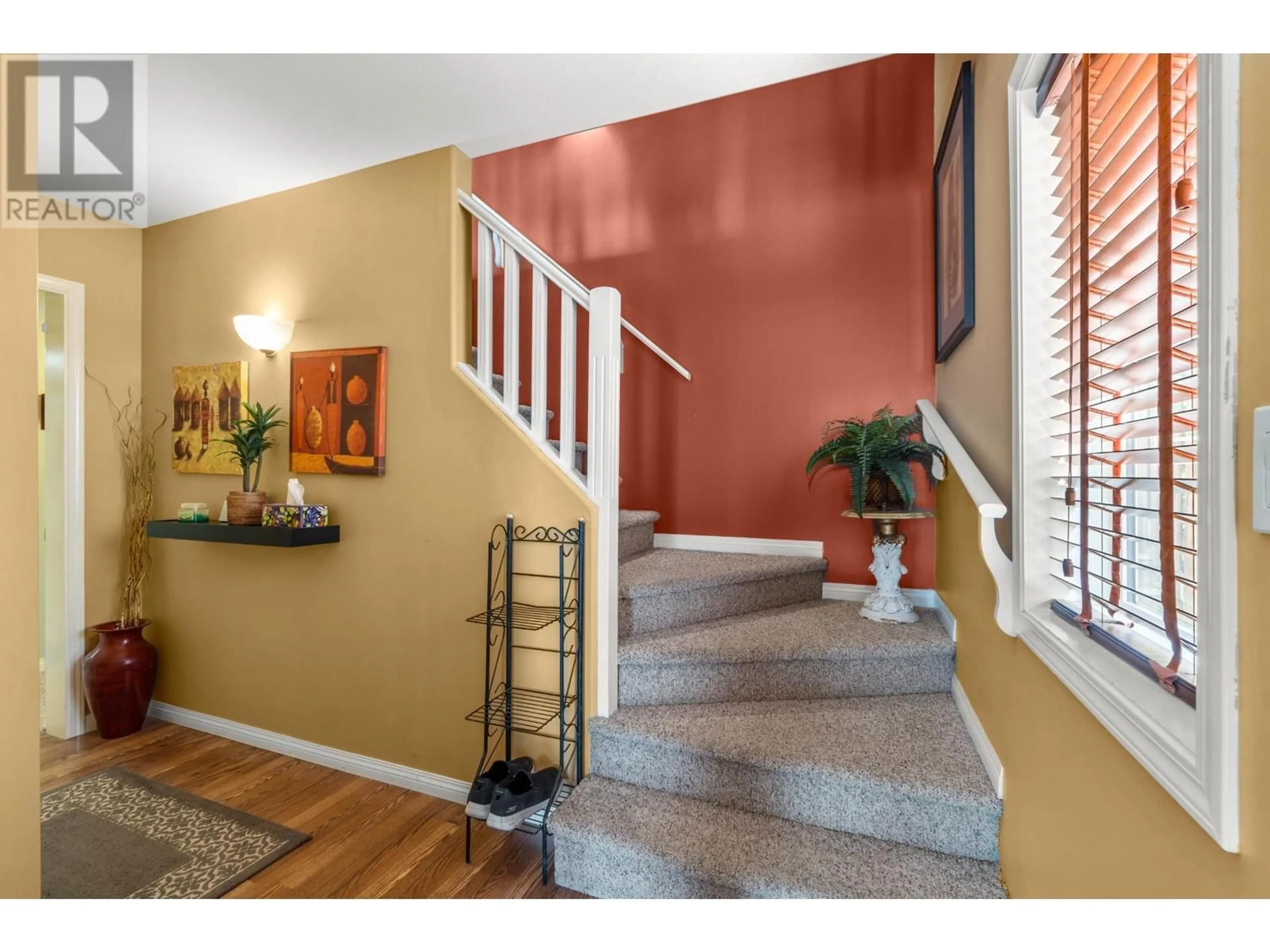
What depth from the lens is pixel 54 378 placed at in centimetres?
279

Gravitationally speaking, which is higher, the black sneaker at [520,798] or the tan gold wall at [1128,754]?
the tan gold wall at [1128,754]

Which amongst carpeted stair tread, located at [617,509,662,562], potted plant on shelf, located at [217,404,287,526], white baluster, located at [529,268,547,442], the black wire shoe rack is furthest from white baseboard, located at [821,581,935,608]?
potted plant on shelf, located at [217,404,287,526]

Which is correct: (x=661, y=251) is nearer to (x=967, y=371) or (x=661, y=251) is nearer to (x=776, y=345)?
(x=776, y=345)

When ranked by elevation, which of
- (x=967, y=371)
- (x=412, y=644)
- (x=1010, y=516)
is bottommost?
(x=412, y=644)

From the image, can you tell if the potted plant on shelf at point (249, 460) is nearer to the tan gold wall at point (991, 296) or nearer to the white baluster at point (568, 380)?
the white baluster at point (568, 380)

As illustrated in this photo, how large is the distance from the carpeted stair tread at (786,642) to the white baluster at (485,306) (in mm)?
1121

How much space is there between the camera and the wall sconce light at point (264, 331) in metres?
2.46

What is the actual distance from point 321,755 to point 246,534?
39.6 inches

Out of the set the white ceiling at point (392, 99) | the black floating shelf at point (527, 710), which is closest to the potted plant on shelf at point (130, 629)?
the white ceiling at point (392, 99)

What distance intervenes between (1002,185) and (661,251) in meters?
1.80

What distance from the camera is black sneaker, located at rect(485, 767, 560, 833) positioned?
174cm

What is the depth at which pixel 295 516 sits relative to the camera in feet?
7.68

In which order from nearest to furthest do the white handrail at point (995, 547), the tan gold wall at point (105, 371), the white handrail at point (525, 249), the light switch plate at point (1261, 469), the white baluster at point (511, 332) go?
the light switch plate at point (1261, 469)
the white handrail at point (995, 547)
the white handrail at point (525, 249)
the white baluster at point (511, 332)
the tan gold wall at point (105, 371)
